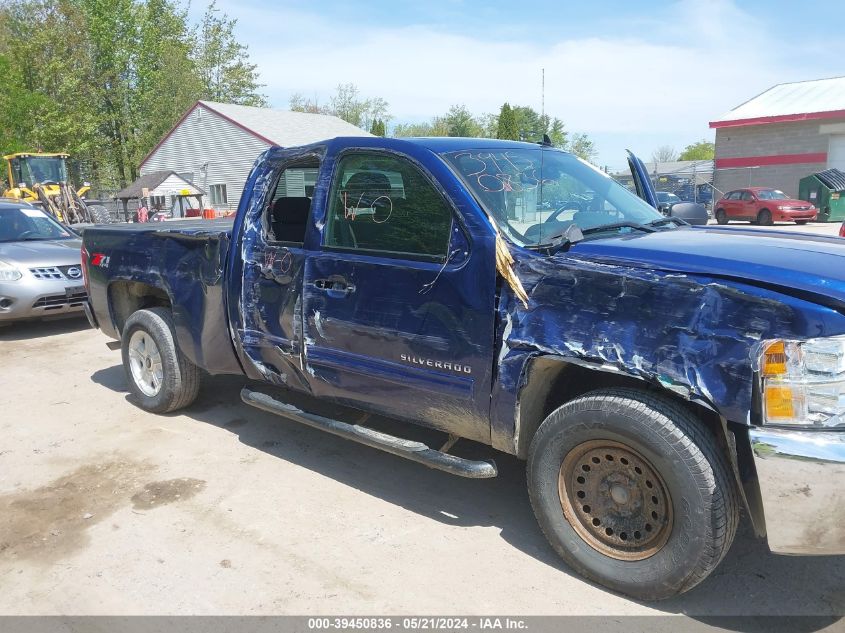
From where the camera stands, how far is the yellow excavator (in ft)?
74.7

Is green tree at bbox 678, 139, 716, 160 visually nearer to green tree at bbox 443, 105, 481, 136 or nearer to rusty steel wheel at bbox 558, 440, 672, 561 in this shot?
green tree at bbox 443, 105, 481, 136

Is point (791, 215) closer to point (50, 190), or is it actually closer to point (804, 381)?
point (50, 190)

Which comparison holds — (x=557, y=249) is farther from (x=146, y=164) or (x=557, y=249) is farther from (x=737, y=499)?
(x=146, y=164)

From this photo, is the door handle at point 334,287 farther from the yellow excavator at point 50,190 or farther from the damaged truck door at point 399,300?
the yellow excavator at point 50,190

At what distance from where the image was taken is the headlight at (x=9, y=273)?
8.06m

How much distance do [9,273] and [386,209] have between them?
20.9 feet

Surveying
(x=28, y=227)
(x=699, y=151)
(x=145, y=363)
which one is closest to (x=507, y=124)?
(x=28, y=227)

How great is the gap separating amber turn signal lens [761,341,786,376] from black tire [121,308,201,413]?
3.96m

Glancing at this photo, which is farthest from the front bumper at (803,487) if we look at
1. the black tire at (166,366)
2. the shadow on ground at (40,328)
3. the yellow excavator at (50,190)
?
the yellow excavator at (50,190)

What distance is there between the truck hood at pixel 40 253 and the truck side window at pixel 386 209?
5.98 m

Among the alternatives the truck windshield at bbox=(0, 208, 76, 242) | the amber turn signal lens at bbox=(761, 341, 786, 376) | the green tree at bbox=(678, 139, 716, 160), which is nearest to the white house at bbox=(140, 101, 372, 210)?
the truck windshield at bbox=(0, 208, 76, 242)

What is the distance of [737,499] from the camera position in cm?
273

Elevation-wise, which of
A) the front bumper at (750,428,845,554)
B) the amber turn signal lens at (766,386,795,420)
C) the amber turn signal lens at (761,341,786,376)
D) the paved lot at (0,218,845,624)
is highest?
the amber turn signal lens at (761,341,786,376)

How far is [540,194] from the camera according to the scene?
360 cm
